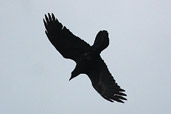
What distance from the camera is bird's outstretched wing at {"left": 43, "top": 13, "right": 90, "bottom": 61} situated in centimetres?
2042

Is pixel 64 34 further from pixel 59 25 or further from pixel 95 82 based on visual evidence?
pixel 95 82

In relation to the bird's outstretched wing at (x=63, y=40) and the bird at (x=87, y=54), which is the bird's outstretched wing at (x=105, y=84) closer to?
the bird at (x=87, y=54)

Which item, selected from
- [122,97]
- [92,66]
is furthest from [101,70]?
[122,97]

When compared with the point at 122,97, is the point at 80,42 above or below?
above

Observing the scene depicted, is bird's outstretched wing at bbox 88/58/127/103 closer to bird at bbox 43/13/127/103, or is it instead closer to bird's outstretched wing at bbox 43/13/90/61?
bird at bbox 43/13/127/103

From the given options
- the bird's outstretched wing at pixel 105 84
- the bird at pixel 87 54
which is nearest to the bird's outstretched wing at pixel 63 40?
the bird at pixel 87 54

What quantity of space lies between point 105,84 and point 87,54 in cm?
143

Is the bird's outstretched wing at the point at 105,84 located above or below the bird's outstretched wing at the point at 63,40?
below

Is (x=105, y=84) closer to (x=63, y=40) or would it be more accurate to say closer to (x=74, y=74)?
(x=74, y=74)

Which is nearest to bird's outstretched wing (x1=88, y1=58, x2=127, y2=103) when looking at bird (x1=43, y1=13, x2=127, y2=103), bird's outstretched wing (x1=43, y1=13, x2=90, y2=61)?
bird (x1=43, y1=13, x2=127, y2=103)

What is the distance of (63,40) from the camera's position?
20.8 metres

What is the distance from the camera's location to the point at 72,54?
21000 mm

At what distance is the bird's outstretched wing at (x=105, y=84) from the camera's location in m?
20.0

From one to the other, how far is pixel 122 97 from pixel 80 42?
105 inches
